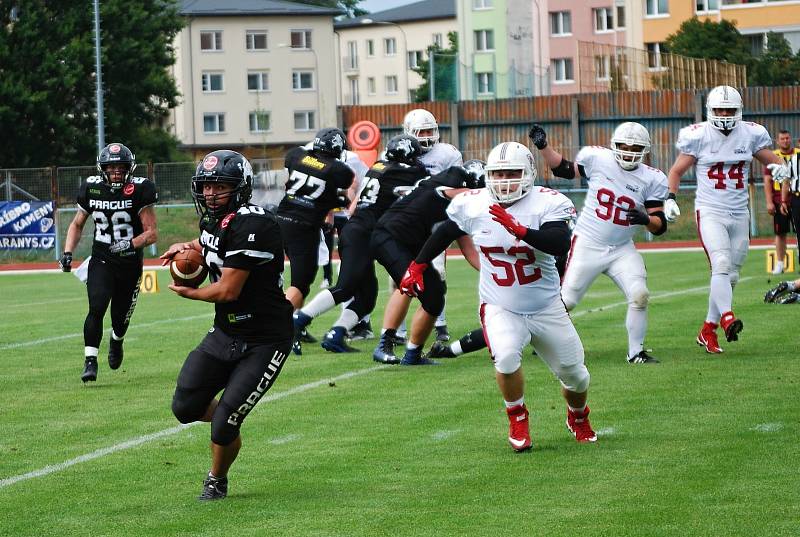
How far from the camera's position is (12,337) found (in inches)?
580

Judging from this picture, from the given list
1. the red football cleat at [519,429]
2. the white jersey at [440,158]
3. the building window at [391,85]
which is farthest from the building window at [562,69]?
the red football cleat at [519,429]

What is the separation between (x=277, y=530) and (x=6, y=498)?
160 cm

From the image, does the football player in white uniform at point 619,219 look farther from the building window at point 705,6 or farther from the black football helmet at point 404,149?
the building window at point 705,6

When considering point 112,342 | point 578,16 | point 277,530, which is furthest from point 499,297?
point 578,16

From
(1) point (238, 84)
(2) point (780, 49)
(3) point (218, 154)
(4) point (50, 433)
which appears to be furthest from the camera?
(1) point (238, 84)

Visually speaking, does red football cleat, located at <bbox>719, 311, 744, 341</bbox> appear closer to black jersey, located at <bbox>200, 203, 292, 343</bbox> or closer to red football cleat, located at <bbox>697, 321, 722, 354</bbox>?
red football cleat, located at <bbox>697, 321, 722, 354</bbox>

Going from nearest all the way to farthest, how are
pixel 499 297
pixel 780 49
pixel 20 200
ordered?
1. pixel 499 297
2. pixel 20 200
3. pixel 780 49

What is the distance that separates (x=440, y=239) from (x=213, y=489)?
84.5 inches

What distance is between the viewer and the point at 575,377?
763 cm

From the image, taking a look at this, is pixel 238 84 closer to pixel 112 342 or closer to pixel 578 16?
pixel 578 16

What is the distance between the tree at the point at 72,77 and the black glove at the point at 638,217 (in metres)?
37.4

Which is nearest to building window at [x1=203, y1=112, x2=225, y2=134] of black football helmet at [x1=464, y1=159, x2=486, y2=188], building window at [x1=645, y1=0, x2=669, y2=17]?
building window at [x1=645, y1=0, x2=669, y2=17]

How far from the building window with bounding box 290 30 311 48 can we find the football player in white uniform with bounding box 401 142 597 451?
2877 inches

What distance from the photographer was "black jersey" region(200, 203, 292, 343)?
6.59 m
